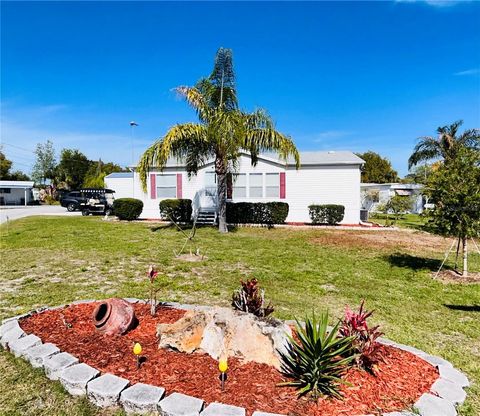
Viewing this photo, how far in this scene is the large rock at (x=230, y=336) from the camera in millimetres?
2973

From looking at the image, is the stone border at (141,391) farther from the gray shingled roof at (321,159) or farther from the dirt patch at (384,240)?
the gray shingled roof at (321,159)

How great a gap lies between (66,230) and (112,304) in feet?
35.4

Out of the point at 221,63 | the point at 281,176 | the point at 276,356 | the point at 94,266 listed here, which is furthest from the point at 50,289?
the point at 281,176

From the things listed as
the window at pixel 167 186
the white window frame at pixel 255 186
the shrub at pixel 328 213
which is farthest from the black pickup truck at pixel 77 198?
the shrub at pixel 328 213

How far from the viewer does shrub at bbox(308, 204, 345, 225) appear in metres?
15.6

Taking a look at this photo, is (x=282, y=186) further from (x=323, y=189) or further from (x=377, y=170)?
(x=377, y=170)

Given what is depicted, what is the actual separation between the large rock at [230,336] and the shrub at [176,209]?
42.5ft

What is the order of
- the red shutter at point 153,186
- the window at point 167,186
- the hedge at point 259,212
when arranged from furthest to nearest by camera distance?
the red shutter at point 153,186 < the window at point 167,186 < the hedge at point 259,212

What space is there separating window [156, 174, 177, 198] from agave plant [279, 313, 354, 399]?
599 inches

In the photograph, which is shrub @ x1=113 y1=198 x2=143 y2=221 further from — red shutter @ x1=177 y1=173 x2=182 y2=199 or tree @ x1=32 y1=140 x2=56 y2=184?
tree @ x1=32 y1=140 x2=56 y2=184

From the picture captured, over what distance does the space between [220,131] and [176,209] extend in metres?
6.13

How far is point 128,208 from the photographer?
16469 millimetres

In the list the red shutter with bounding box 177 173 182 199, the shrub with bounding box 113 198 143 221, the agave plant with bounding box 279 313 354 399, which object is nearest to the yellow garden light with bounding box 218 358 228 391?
the agave plant with bounding box 279 313 354 399

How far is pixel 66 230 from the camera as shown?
42.6 ft
